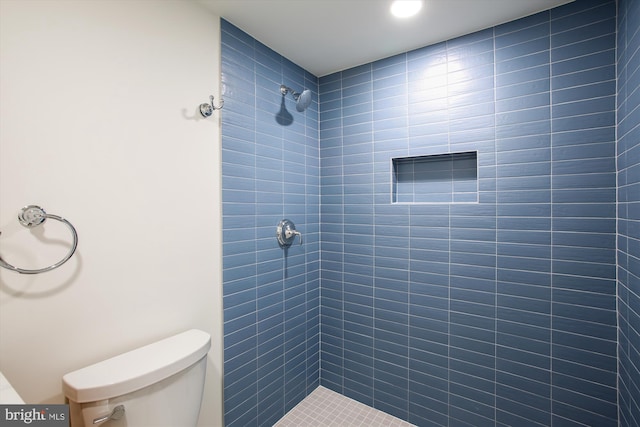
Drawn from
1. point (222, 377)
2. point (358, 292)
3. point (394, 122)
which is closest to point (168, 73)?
point (394, 122)

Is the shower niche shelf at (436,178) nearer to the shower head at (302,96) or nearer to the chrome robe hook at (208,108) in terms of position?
the shower head at (302,96)

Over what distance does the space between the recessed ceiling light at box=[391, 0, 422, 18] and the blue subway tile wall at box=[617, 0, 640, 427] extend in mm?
790

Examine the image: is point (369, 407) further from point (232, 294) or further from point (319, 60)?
point (319, 60)

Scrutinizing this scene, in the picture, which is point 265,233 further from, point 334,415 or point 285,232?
point 334,415

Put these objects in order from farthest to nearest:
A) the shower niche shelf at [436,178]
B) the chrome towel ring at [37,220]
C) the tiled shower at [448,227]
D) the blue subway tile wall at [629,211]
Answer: the shower niche shelf at [436,178]
the tiled shower at [448,227]
the blue subway tile wall at [629,211]
the chrome towel ring at [37,220]

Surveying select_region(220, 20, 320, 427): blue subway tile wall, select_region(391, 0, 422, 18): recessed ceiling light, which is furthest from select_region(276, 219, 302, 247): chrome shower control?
select_region(391, 0, 422, 18): recessed ceiling light

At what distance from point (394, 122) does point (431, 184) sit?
46 centimetres

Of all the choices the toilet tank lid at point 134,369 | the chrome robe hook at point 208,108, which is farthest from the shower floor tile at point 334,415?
the chrome robe hook at point 208,108

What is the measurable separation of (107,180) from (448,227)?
1.65 metres

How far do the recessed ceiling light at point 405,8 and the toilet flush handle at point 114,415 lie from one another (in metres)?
1.91

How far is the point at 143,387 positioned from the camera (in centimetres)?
89

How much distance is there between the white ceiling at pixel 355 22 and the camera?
1308 millimetres

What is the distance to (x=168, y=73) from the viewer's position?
1.20 meters

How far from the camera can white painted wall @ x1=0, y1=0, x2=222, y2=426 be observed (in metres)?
0.83
